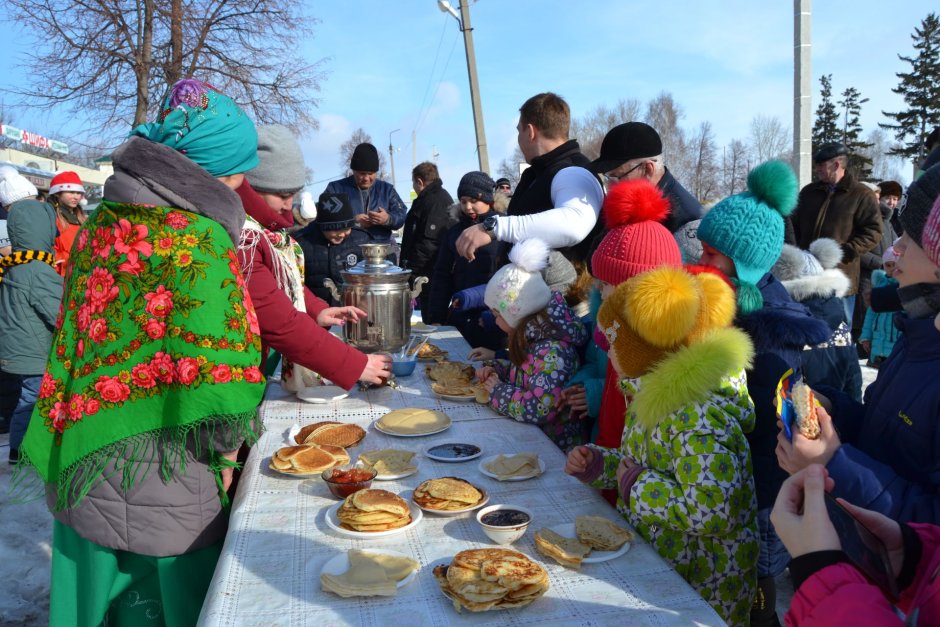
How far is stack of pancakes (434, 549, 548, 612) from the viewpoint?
4.17 ft

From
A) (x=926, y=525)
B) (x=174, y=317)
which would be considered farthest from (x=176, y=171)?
(x=926, y=525)

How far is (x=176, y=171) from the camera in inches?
66.8

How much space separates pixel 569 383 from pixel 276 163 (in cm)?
150

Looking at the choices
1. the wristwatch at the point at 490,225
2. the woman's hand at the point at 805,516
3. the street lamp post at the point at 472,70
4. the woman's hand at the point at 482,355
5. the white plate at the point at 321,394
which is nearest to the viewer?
the woman's hand at the point at 805,516

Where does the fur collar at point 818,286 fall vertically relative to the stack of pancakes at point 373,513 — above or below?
above

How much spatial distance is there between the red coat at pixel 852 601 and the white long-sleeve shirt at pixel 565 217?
76.5 inches

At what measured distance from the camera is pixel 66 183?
595 cm

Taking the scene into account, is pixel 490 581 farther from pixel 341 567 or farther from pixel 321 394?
pixel 321 394

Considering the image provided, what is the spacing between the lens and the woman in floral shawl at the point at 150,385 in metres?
1.62

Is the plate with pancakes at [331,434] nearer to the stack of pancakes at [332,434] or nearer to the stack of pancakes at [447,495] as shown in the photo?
the stack of pancakes at [332,434]

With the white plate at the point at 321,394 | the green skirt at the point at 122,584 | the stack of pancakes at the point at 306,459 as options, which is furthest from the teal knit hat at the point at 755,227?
the green skirt at the point at 122,584

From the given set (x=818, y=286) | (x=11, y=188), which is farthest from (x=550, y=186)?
(x=11, y=188)

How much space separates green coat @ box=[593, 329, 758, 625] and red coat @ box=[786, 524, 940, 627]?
490 mm

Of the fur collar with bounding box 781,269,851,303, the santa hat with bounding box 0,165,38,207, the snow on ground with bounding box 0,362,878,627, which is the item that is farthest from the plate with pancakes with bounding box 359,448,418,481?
the santa hat with bounding box 0,165,38,207
